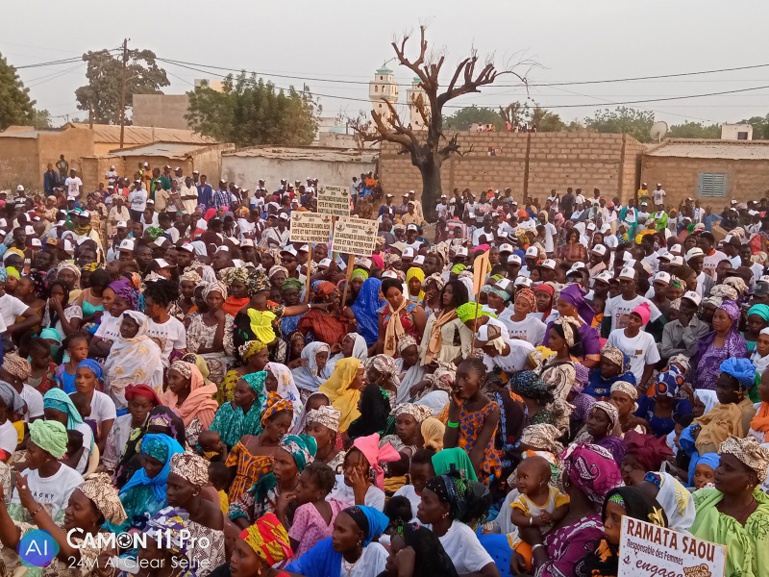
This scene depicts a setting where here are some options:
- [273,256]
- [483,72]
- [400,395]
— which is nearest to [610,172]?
[483,72]

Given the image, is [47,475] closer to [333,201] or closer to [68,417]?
[68,417]

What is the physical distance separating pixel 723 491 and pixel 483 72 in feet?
87.8

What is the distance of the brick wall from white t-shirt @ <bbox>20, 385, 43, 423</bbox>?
73.8ft

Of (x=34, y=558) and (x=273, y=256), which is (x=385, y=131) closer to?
(x=273, y=256)

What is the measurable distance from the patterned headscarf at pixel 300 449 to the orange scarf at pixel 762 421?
2.88 metres

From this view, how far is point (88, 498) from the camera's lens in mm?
4875

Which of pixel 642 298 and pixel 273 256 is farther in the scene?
pixel 273 256

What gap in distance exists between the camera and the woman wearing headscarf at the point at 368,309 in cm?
942

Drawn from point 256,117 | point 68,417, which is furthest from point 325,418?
point 256,117

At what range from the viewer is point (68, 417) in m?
6.20

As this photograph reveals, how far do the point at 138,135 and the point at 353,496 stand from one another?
42.6 m

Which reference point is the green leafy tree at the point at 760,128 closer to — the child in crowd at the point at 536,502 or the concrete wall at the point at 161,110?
the concrete wall at the point at 161,110

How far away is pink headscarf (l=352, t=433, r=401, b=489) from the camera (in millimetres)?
5473

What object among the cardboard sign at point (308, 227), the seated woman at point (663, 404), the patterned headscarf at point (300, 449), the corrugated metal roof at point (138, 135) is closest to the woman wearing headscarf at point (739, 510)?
the patterned headscarf at point (300, 449)
